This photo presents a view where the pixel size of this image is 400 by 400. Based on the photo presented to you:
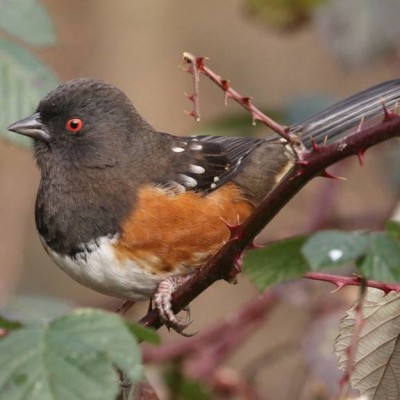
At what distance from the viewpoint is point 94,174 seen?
108 inches

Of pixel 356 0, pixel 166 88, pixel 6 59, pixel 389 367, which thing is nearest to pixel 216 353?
pixel 356 0

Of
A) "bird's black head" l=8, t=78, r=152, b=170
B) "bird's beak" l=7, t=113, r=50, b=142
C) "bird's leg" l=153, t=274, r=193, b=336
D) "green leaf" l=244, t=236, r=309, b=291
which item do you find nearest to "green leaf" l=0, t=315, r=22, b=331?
"green leaf" l=244, t=236, r=309, b=291

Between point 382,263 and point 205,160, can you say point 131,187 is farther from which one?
point 382,263

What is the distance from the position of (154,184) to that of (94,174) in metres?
0.17

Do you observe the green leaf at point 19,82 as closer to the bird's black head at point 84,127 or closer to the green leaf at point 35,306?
the bird's black head at point 84,127

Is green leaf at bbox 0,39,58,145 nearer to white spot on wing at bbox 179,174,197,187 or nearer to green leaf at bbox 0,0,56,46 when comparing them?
green leaf at bbox 0,0,56,46

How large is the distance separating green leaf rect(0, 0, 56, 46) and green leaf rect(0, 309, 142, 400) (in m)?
1.11

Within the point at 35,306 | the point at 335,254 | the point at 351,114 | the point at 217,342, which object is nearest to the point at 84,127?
the point at 35,306

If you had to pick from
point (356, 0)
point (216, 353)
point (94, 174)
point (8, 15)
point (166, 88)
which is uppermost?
point (166, 88)

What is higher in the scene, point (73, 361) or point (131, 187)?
point (131, 187)

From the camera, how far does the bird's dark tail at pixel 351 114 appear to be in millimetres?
2559

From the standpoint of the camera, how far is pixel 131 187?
8.80 ft

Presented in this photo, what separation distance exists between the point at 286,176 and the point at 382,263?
251 mm

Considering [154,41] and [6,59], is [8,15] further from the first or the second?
[154,41]
